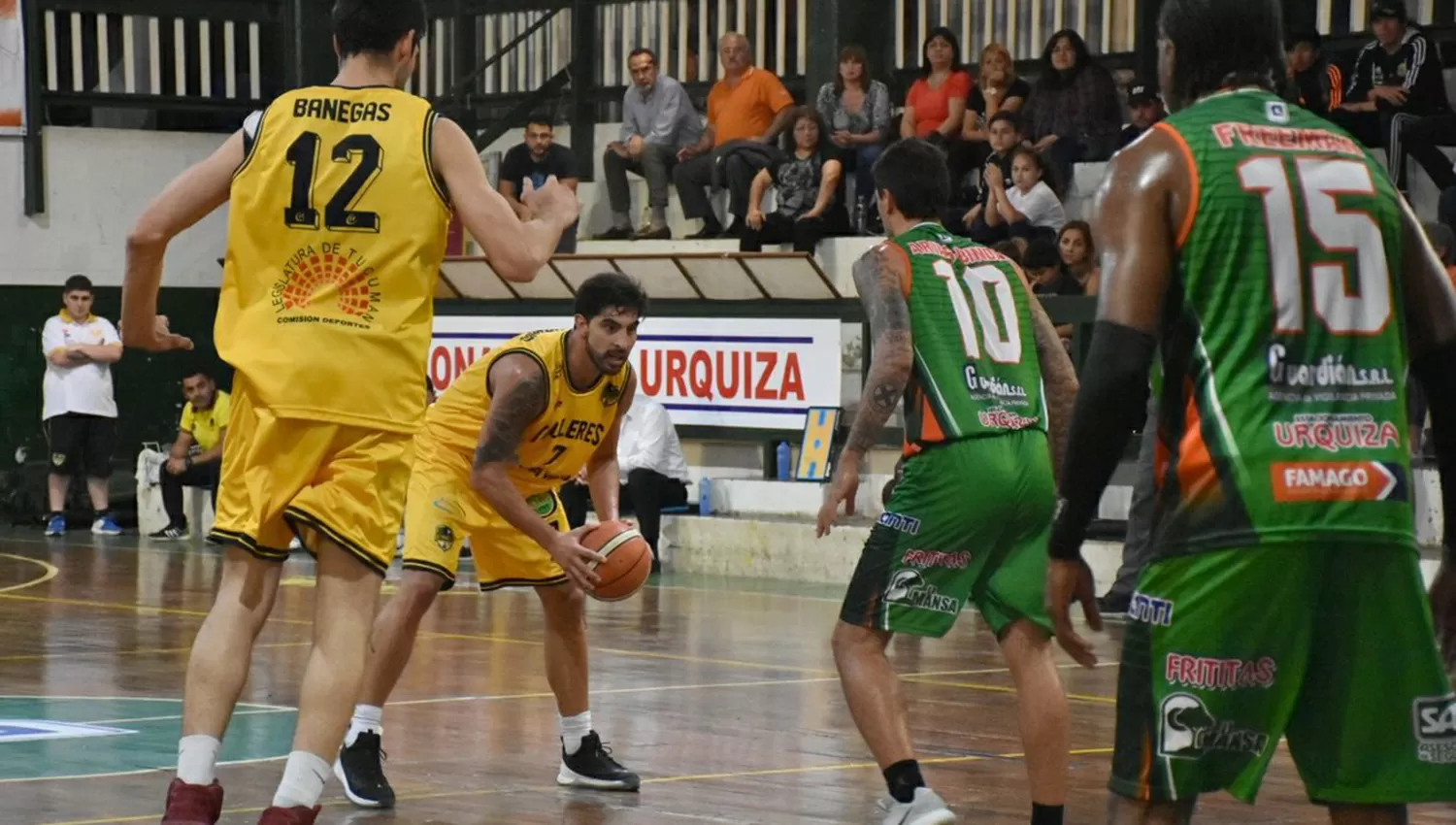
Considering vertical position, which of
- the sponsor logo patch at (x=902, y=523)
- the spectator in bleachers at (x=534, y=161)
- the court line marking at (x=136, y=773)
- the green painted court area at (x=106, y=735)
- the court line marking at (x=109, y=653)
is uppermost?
the spectator in bleachers at (x=534, y=161)

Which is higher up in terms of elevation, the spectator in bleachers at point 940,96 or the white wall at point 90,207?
the spectator in bleachers at point 940,96

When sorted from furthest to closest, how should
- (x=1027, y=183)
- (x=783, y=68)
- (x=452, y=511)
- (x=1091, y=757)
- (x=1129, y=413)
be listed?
(x=783, y=68) < (x=1027, y=183) < (x=1091, y=757) < (x=452, y=511) < (x=1129, y=413)

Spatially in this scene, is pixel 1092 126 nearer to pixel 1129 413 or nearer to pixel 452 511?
pixel 452 511

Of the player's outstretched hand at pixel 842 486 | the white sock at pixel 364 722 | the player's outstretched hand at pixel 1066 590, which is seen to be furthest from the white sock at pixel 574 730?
the player's outstretched hand at pixel 1066 590

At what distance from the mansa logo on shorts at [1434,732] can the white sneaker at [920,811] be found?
2.77m

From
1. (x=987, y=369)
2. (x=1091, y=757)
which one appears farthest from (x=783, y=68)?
(x=987, y=369)

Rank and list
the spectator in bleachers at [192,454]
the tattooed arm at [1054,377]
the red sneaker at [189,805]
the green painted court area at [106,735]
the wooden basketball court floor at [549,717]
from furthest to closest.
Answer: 1. the spectator in bleachers at [192,454]
2. the green painted court area at [106,735]
3. the wooden basketball court floor at [549,717]
4. the tattooed arm at [1054,377]
5. the red sneaker at [189,805]

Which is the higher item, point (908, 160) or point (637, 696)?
point (908, 160)

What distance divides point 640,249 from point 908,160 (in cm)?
1395

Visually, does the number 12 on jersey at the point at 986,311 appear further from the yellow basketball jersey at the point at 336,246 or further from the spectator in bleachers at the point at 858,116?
the spectator in bleachers at the point at 858,116

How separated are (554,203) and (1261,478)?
261 centimetres

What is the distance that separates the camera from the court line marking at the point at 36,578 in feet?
54.7

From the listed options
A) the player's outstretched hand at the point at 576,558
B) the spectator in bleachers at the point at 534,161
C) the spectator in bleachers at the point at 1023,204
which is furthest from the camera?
the spectator in bleachers at the point at 534,161

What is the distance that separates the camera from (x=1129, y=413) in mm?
4188
